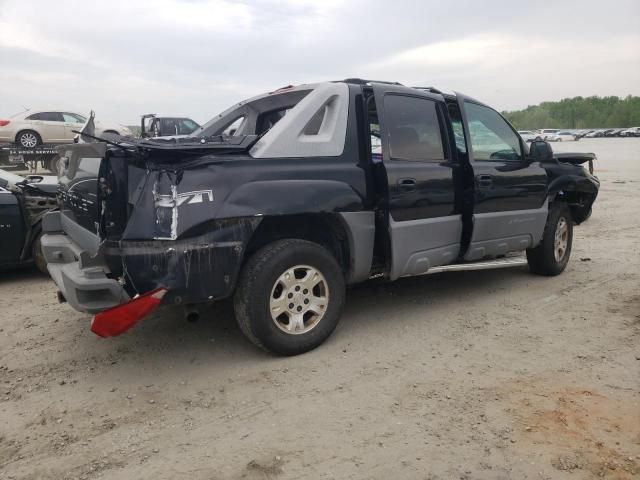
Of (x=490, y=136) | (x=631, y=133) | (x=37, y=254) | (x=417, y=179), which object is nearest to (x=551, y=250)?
(x=490, y=136)

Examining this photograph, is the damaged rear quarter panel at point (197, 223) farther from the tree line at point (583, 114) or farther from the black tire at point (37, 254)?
the tree line at point (583, 114)

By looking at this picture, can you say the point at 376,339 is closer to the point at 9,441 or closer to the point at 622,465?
the point at 622,465

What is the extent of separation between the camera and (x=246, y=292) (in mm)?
3555

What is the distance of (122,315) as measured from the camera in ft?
10.5

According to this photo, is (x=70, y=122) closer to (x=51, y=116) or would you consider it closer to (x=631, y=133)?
(x=51, y=116)

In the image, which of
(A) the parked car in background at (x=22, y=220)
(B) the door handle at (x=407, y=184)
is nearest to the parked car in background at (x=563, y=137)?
(B) the door handle at (x=407, y=184)

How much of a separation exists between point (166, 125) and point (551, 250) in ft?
47.0

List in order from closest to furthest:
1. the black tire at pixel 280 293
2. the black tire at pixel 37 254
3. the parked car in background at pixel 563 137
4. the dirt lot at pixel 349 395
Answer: the dirt lot at pixel 349 395, the black tire at pixel 280 293, the black tire at pixel 37 254, the parked car in background at pixel 563 137

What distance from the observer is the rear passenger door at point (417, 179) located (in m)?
4.25

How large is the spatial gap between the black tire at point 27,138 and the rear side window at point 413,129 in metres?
15.8

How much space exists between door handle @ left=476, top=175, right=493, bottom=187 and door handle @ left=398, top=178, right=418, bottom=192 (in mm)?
847

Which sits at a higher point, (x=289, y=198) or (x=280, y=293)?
(x=289, y=198)

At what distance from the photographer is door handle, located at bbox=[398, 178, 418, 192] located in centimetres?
422

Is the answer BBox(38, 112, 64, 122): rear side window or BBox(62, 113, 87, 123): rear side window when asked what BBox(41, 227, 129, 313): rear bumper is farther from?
BBox(62, 113, 87, 123): rear side window
